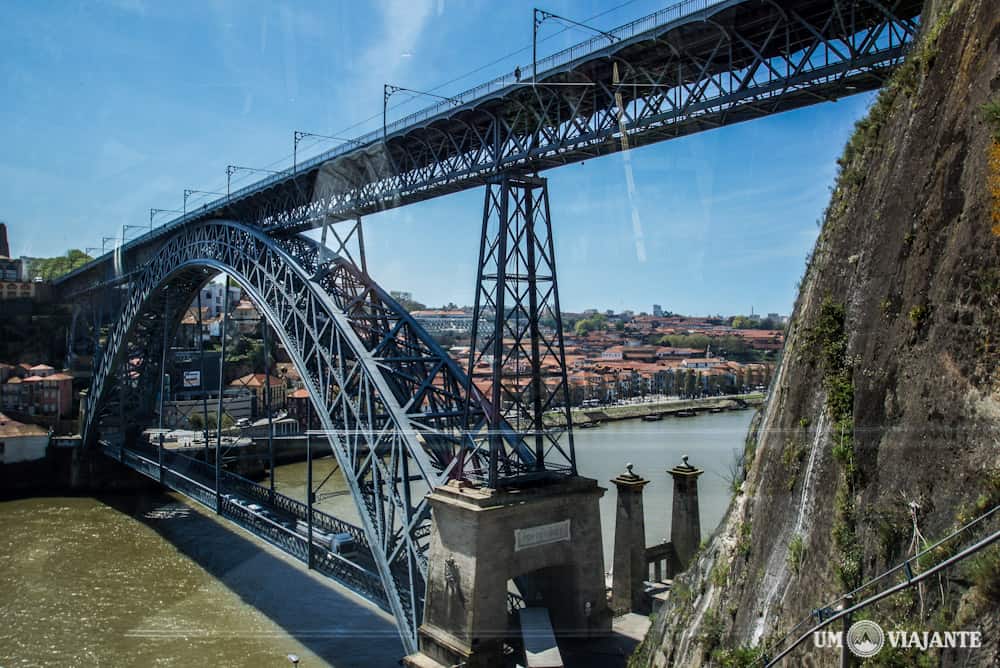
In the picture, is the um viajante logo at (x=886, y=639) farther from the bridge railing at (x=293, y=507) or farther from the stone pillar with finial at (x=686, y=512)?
the bridge railing at (x=293, y=507)

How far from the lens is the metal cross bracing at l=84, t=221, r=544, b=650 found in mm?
10094

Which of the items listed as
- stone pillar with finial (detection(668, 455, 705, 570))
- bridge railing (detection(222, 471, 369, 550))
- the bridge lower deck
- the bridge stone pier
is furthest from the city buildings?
stone pillar with finial (detection(668, 455, 705, 570))

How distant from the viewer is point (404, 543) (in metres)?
10.4

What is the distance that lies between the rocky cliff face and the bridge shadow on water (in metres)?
8.07

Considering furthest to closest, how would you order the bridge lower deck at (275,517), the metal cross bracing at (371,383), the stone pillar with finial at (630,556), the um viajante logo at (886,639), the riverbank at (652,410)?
the riverbank at (652,410) → the bridge lower deck at (275,517) → the metal cross bracing at (371,383) → the stone pillar with finial at (630,556) → the um viajante logo at (886,639)

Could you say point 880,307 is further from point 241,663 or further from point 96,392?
point 96,392

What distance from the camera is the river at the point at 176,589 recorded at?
11.9 m

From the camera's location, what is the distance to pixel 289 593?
14.4 metres

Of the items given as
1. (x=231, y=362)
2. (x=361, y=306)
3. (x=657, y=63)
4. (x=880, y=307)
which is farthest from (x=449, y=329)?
(x=231, y=362)

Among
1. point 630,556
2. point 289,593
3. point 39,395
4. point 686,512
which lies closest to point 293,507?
point 289,593

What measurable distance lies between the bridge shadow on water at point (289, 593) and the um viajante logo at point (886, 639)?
30.4 ft

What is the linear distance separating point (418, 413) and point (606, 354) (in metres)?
18.2

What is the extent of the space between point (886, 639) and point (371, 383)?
360 inches

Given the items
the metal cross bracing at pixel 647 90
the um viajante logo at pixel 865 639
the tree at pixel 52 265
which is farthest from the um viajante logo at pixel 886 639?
the tree at pixel 52 265
